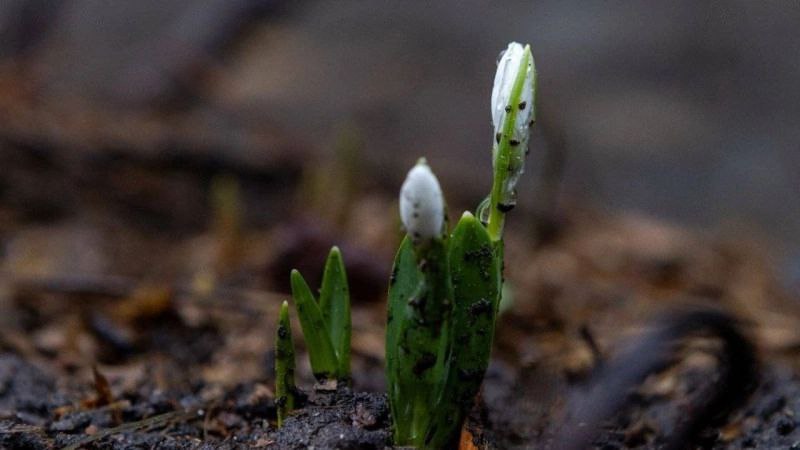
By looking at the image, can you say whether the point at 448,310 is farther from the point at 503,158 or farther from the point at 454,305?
the point at 503,158

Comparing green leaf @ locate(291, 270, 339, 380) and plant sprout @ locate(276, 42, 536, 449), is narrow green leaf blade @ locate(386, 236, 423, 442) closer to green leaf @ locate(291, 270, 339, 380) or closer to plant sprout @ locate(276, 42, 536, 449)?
plant sprout @ locate(276, 42, 536, 449)

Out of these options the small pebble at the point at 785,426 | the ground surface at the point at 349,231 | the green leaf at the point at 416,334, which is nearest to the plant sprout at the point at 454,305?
the green leaf at the point at 416,334

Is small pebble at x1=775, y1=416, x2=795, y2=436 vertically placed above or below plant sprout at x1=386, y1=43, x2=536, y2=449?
below

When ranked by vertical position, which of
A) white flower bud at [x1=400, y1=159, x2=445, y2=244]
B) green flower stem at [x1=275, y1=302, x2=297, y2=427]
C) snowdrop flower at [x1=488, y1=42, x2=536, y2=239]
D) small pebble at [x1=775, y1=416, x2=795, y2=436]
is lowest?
small pebble at [x1=775, y1=416, x2=795, y2=436]

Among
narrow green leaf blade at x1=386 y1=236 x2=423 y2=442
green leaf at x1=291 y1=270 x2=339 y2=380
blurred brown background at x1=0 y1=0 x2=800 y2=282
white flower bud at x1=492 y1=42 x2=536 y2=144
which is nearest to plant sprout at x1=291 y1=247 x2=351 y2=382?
green leaf at x1=291 y1=270 x2=339 y2=380

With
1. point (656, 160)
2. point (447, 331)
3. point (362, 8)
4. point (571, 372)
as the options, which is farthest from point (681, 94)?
point (447, 331)

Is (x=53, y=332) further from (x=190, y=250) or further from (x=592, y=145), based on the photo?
(x=592, y=145)
